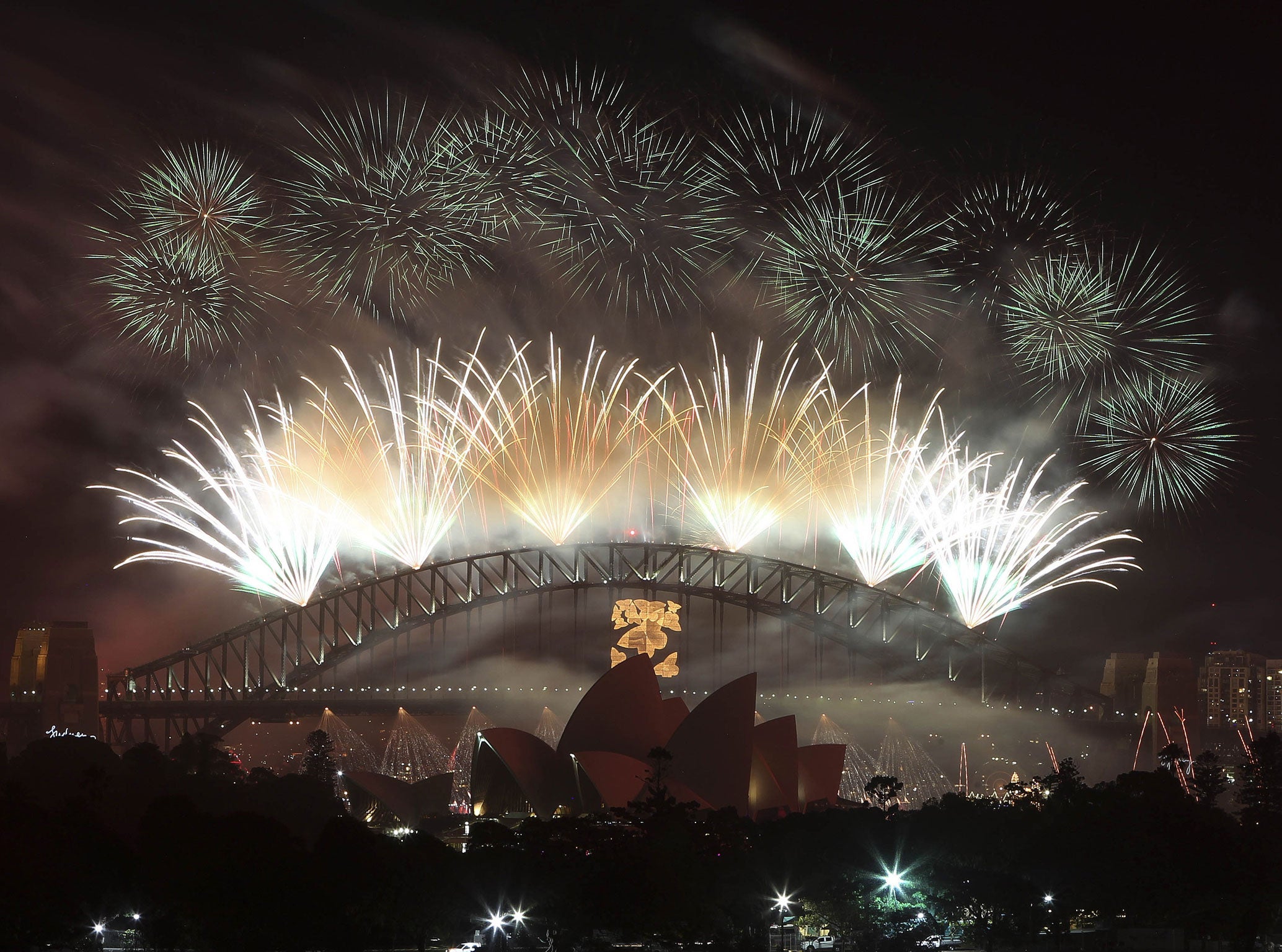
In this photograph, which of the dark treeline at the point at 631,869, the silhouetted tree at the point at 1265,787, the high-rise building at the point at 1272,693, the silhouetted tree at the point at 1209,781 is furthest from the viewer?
the high-rise building at the point at 1272,693

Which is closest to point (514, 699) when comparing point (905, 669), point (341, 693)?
point (341, 693)

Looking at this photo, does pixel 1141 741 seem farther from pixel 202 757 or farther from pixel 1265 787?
pixel 202 757

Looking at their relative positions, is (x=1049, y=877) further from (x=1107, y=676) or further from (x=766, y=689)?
(x=1107, y=676)

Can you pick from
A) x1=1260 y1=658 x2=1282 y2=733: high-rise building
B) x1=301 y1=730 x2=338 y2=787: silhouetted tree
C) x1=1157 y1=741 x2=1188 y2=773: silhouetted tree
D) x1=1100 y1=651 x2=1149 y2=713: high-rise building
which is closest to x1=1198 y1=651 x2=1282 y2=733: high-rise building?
x1=1260 y1=658 x2=1282 y2=733: high-rise building

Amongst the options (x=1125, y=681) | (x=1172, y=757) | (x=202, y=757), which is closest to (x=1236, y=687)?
(x=1125, y=681)

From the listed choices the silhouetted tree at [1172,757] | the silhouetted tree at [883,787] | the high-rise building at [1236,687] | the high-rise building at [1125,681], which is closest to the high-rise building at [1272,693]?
the high-rise building at [1236,687]

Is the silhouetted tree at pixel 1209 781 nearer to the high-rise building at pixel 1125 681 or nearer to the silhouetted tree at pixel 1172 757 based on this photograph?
the silhouetted tree at pixel 1172 757

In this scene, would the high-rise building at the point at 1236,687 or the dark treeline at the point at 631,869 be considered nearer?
the dark treeline at the point at 631,869
